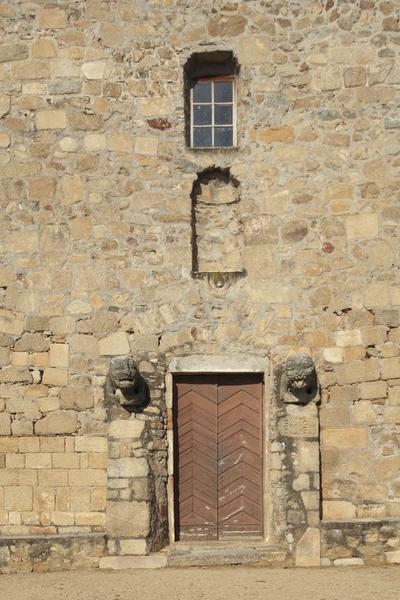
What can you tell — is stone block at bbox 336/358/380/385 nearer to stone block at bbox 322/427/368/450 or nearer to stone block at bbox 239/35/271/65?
stone block at bbox 322/427/368/450

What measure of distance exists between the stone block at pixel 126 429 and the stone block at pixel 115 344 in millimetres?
668

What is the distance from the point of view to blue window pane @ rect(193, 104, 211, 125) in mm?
8617

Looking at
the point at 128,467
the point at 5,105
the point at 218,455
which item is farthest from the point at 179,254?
the point at 5,105

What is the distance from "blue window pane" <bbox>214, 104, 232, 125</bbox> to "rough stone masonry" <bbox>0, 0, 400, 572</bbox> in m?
0.25

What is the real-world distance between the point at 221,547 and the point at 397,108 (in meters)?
4.61

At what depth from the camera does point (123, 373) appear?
25.1ft

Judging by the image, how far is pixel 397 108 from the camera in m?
8.29

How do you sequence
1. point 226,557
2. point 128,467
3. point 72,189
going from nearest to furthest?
point 226,557, point 128,467, point 72,189

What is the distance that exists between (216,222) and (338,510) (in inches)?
120

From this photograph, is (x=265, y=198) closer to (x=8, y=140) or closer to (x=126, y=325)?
(x=126, y=325)

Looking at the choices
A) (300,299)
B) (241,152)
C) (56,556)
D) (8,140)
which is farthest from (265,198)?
(56,556)

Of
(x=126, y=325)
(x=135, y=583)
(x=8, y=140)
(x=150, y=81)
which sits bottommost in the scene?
(x=135, y=583)

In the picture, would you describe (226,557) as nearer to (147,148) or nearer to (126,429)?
(126,429)

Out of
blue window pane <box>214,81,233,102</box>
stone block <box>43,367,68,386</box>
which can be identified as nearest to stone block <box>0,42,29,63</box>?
blue window pane <box>214,81,233,102</box>
